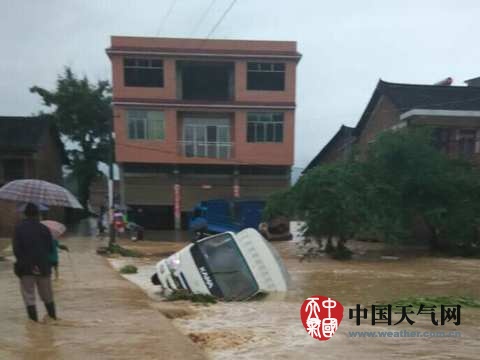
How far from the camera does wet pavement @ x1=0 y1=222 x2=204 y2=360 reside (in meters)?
4.65

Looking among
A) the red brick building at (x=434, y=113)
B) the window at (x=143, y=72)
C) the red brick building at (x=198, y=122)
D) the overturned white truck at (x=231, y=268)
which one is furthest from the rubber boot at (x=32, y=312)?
the window at (x=143, y=72)

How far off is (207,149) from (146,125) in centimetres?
399

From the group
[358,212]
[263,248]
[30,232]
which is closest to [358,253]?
[358,212]

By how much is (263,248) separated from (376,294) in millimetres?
3791

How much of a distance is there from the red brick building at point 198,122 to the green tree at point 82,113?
482cm

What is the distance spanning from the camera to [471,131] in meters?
22.4

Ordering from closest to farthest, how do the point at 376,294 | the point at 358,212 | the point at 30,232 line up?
the point at 30,232, the point at 376,294, the point at 358,212

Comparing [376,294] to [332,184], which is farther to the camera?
[332,184]

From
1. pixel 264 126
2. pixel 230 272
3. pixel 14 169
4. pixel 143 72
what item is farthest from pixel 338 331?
pixel 143 72

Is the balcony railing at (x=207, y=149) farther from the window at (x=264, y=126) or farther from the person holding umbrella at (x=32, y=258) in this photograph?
the person holding umbrella at (x=32, y=258)

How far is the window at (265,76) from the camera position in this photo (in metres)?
28.3

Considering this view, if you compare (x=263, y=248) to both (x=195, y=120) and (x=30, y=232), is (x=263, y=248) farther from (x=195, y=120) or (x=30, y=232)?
(x=195, y=120)

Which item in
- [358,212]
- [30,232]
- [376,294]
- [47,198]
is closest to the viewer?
[30,232]

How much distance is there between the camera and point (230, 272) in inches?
349
